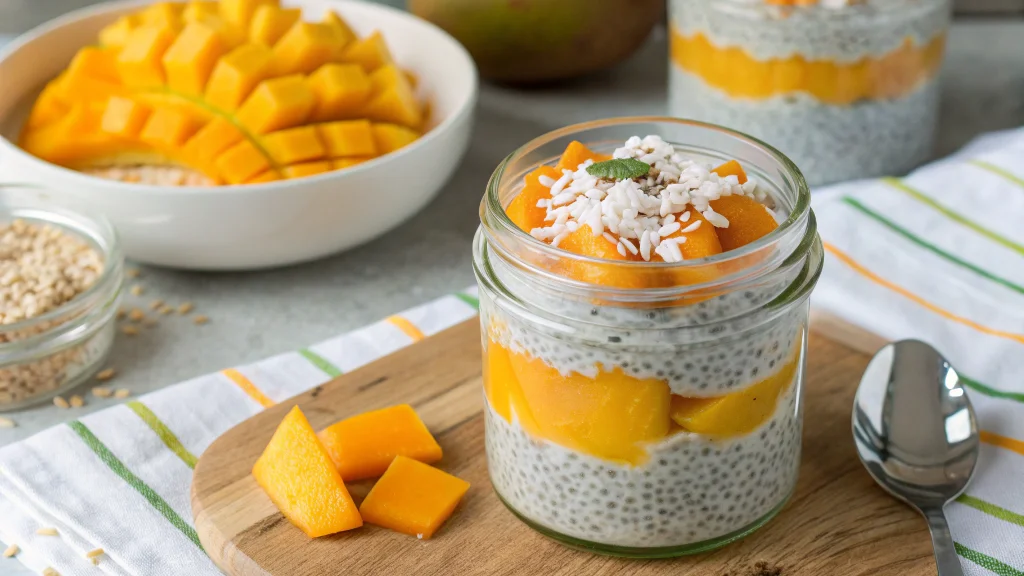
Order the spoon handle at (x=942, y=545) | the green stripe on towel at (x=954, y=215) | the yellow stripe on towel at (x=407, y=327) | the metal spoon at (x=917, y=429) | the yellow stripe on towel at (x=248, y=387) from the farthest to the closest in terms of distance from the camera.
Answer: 1. the green stripe on towel at (x=954, y=215)
2. the yellow stripe on towel at (x=407, y=327)
3. the yellow stripe on towel at (x=248, y=387)
4. the metal spoon at (x=917, y=429)
5. the spoon handle at (x=942, y=545)

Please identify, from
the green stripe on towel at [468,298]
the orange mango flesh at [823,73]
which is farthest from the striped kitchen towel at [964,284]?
the green stripe on towel at [468,298]

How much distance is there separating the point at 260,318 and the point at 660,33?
57.8 inches

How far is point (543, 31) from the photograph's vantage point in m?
2.15

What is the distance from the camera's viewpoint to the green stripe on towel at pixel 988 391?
4.33 ft

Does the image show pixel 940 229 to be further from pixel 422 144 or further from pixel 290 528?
pixel 290 528

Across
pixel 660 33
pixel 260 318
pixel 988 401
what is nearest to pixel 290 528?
pixel 260 318

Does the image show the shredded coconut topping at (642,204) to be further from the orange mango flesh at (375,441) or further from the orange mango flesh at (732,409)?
the orange mango flesh at (375,441)

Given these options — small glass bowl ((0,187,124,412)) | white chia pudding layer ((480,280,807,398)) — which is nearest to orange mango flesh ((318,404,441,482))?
white chia pudding layer ((480,280,807,398))

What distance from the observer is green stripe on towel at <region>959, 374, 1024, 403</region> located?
4.33 feet

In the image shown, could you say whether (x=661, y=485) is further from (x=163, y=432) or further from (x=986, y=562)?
(x=163, y=432)

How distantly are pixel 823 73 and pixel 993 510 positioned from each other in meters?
0.86

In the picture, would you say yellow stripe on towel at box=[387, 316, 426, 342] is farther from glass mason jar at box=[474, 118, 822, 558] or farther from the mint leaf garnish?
the mint leaf garnish

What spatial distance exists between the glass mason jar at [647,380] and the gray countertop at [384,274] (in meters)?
0.60

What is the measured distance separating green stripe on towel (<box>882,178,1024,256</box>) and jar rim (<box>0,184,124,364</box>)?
4.04 feet
